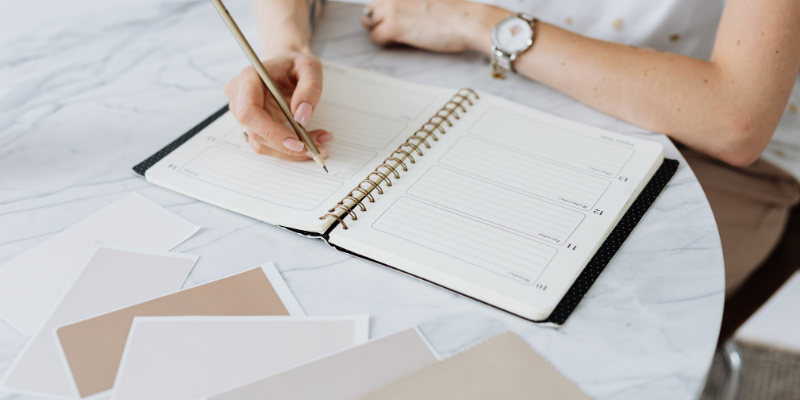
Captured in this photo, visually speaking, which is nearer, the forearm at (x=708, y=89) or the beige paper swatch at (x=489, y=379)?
the beige paper swatch at (x=489, y=379)

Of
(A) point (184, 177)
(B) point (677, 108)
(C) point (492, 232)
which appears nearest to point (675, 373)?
(C) point (492, 232)

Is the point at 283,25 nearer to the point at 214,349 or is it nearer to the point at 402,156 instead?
the point at 402,156

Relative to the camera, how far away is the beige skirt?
905 mm

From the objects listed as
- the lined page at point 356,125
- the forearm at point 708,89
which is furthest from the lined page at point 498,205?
the forearm at point 708,89

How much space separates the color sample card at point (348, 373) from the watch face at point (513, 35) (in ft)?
1.72

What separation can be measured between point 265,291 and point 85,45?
0.71m

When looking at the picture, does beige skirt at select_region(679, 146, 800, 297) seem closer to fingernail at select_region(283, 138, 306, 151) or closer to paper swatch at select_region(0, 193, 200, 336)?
fingernail at select_region(283, 138, 306, 151)

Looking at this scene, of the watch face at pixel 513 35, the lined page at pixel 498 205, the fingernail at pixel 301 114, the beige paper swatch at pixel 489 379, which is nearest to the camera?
the beige paper swatch at pixel 489 379

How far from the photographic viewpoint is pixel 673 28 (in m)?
0.97

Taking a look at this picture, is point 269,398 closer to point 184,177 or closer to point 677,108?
point 184,177

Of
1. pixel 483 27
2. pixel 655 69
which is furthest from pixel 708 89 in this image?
pixel 483 27

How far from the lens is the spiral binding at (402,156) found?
61 centimetres

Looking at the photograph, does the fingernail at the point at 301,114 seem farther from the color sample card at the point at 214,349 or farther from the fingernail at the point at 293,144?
the color sample card at the point at 214,349

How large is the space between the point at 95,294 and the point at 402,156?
14.3 inches
